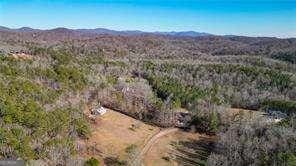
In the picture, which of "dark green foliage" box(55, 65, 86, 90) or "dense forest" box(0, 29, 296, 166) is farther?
"dark green foliage" box(55, 65, 86, 90)

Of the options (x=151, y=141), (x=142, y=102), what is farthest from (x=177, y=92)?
(x=151, y=141)

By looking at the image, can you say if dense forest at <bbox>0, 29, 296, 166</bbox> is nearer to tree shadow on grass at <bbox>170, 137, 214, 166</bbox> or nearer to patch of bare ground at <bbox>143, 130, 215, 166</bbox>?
tree shadow on grass at <bbox>170, 137, 214, 166</bbox>

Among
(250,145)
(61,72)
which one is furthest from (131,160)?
(61,72)

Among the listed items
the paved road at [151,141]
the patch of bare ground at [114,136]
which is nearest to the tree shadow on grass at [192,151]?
the paved road at [151,141]

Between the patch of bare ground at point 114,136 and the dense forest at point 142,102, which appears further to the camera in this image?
the patch of bare ground at point 114,136

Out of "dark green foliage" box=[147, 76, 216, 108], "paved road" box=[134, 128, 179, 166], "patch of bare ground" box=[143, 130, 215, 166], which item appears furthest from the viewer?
"dark green foliage" box=[147, 76, 216, 108]

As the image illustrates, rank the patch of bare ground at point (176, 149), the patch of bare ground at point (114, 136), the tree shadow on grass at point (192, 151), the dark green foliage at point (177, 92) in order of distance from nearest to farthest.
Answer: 1. the patch of bare ground at point (114, 136)
2. the patch of bare ground at point (176, 149)
3. the tree shadow on grass at point (192, 151)
4. the dark green foliage at point (177, 92)

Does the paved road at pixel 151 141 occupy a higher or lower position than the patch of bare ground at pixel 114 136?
lower

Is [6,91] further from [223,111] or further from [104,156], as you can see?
[223,111]

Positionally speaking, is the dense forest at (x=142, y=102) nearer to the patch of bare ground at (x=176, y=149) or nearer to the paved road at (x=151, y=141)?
the paved road at (x=151, y=141)

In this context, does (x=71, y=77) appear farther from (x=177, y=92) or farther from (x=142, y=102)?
(x=177, y=92)

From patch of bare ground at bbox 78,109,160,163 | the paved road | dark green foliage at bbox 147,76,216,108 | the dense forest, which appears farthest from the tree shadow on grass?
dark green foliage at bbox 147,76,216,108

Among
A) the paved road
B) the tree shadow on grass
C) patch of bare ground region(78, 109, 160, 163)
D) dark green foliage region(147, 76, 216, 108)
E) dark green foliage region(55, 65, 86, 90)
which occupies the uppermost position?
dark green foliage region(55, 65, 86, 90)
